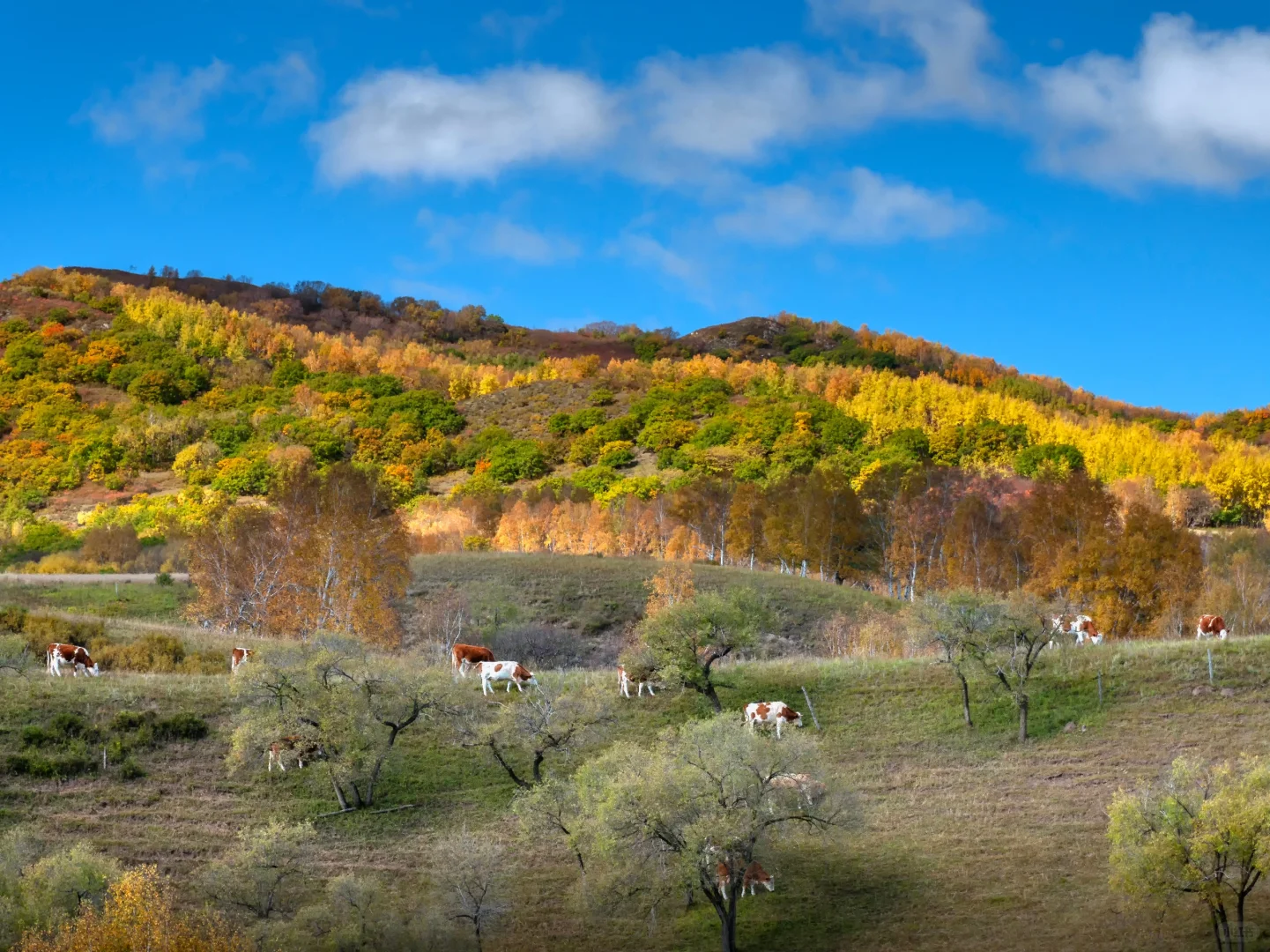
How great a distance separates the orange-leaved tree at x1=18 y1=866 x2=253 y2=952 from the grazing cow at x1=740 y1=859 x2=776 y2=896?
41.9 ft

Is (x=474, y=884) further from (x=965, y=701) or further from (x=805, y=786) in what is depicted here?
(x=965, y=701)

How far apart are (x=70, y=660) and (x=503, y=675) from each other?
16962mm

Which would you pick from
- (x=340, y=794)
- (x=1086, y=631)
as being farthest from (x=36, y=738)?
(x=1086, y=631)

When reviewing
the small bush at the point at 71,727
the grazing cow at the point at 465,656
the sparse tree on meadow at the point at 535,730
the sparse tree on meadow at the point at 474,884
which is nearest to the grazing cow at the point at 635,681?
the grazing cow at the point at 465,656

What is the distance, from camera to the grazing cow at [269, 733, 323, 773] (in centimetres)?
3716

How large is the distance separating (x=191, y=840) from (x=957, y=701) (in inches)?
1050

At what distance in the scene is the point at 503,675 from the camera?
4431cm

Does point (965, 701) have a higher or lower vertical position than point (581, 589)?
lower

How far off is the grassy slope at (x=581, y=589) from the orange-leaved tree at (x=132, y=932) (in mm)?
48931

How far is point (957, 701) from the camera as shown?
42.0m

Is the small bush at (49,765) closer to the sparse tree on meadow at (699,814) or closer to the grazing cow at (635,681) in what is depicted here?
the sparse tree on meadow at (699,814)

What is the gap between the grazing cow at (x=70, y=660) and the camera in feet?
143

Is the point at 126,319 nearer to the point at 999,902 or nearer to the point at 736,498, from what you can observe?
the point at 736,498

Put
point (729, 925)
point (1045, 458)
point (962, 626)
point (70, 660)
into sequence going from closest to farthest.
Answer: point (729, 925) → point (962, 626) → point (70, 660) → point (1045, 458)
